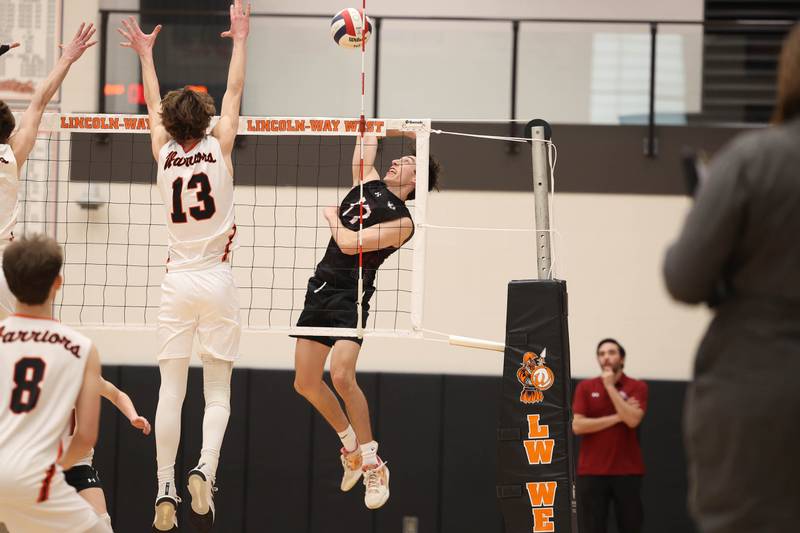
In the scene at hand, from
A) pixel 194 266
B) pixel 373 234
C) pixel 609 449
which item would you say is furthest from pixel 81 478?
pixel 609 449

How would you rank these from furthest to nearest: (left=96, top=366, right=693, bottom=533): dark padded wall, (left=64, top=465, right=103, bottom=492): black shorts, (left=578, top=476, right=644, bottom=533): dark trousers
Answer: (left=96, top=366, right=693, bottom=533): dark padded wall < (left=578, top=476, right=644, bottom=533): dark trousers < (left=64, top=465, right=103, bottom=492): black shorts

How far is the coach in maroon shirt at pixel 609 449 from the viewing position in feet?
25.1

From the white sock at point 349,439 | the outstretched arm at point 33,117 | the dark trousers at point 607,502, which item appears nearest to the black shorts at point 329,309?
the white sock at point 349,439

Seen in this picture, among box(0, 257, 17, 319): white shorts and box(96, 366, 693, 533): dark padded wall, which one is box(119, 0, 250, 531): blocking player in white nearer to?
box(0, 257, 17, 319): white shorts

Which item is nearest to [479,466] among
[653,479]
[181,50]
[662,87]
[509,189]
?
[653,479]

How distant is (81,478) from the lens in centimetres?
486

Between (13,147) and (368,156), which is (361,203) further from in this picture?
(13,147)

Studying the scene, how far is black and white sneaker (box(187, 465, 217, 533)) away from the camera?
15.0 ft

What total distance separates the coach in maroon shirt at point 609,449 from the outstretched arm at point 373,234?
2625 millimetres

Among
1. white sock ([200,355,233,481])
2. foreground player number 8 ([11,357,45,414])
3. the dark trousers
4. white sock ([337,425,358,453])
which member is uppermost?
foreground player number 8 ([11,357,45,414])

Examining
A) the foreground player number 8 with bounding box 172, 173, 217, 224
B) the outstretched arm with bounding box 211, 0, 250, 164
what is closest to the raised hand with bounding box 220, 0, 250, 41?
the outstretched arm with bounding box 211, 0, 250, 164

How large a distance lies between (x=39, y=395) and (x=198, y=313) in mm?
1784

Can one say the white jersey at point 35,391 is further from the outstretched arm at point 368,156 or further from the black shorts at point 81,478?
the outstretched arm at point 368,156

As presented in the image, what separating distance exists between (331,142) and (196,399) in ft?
7.66
